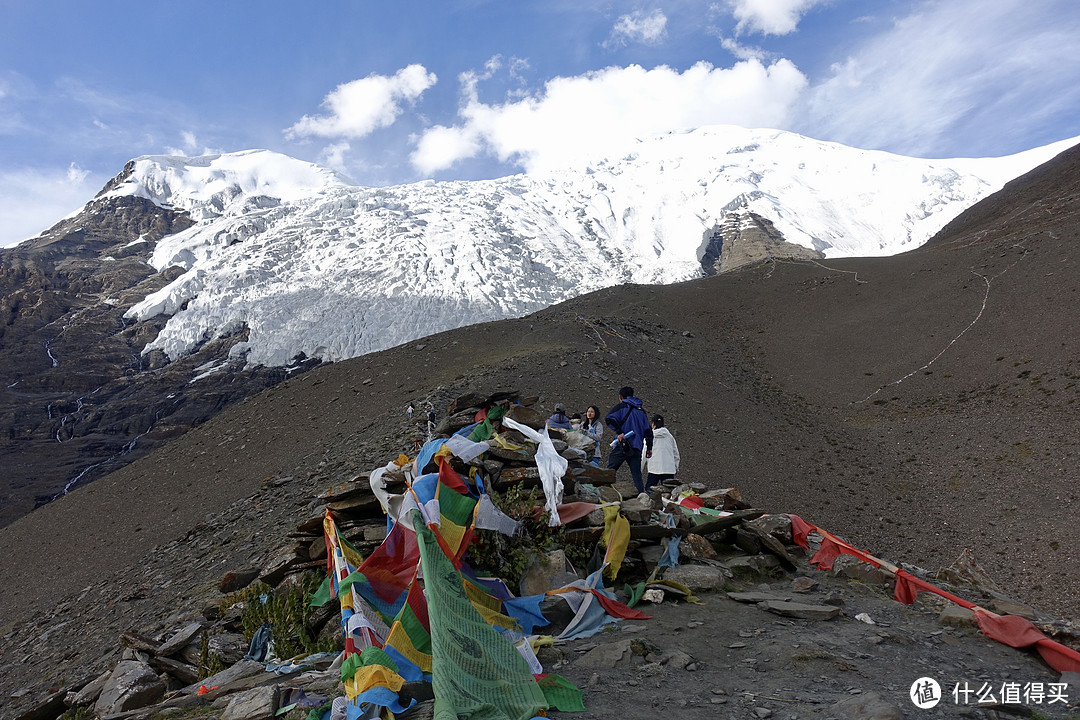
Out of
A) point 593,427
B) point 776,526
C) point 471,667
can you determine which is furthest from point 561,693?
point 593,427

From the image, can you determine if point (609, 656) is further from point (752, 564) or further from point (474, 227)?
point (474, 227)

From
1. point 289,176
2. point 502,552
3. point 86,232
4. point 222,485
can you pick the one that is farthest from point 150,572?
point 86,232

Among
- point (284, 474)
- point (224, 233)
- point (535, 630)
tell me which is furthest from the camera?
point (224, 233)

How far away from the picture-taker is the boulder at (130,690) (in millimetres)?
4578

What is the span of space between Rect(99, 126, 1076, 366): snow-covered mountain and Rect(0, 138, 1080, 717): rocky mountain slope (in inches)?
1223

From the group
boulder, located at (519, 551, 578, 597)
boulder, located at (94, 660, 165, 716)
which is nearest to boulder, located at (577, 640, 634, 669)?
boulder, located at (519, 551, 578, 597)

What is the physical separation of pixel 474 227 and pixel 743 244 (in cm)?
3021

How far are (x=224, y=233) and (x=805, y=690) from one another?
262ft

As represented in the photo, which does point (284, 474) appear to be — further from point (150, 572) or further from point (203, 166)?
point (203, 166)

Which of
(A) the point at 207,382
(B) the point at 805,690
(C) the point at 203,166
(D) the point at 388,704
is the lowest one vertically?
(B) the point at 805,690

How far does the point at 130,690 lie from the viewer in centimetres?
470

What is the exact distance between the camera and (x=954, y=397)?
1608cm

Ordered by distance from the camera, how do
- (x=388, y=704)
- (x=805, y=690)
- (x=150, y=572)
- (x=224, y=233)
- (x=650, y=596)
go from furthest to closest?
(x=224, y=233), (x=150, y=572), (x=650, y=596), (x=805, y=690), (x=388, y=704)

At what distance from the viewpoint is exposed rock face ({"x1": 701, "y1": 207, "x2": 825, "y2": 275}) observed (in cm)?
6400
